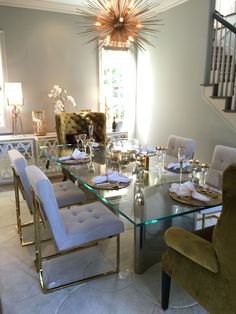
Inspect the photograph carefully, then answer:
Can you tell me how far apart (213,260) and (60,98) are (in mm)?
3926

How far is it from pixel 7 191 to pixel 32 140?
830mm

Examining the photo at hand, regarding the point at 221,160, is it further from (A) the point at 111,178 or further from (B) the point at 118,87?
(B) the point at 118,87

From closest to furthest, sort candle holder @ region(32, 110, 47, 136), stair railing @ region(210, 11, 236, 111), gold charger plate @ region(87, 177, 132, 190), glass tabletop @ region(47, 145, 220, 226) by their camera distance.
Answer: glass tabletop @ region(47, 145, 220, 226) < gold charger plate @ region(87, 177, 132, 190) < stair railing @ region(210, 11, 236, 111) < candle holder @ region(32, 110, 47, 136)

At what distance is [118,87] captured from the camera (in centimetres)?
515

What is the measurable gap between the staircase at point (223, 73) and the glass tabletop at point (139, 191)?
4.45ft

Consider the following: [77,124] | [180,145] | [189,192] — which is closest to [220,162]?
[180,145]

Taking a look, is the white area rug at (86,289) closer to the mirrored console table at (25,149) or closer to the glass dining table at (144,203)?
the glass dining table at (144,203)

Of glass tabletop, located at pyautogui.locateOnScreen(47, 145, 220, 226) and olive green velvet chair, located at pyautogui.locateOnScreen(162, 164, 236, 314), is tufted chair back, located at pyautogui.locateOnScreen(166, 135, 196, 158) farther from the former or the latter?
olive green velvet chair, located at pyautogui.locateOnScreen(162, 164, 236, 314)

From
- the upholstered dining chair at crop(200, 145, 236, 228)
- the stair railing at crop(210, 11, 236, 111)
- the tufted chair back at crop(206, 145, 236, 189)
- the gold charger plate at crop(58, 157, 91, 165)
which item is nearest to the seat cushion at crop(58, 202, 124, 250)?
the gold charger plate at crop(58, 157, 91, 165)

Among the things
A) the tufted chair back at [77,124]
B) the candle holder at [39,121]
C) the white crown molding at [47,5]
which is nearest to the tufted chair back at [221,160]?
the tufted chair back at [77,124]

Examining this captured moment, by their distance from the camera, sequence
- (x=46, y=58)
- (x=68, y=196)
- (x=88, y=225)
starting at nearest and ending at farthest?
(x=88, y=225) → (x=68, y=196) → (x=46, y=58)

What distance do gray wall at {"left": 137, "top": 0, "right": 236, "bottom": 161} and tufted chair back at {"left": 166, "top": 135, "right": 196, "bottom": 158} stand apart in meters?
0.73

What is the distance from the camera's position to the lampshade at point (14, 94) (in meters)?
3.99

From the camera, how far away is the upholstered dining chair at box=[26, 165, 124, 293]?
1666mm
